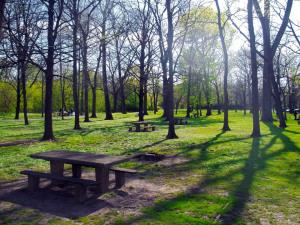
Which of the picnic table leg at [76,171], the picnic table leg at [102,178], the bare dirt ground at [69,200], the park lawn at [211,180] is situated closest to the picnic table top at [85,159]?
the picnic table leg at [102,178]

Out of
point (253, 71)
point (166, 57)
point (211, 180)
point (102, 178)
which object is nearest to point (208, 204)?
point (211, 180)

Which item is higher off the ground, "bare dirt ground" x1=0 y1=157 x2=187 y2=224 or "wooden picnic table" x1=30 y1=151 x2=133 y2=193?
"wooden picnic table" x1=30 y1=151 x2=133 y2=193

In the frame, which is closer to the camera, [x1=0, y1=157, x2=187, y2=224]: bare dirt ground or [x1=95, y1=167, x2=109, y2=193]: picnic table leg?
[x1=0, y1=157, x2=187, y2=224]: bare dirt ground

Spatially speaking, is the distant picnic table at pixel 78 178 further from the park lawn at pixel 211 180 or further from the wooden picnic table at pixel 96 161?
the park lawn at pixel 211 180

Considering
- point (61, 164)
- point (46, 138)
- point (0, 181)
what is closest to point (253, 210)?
point (61, 164)

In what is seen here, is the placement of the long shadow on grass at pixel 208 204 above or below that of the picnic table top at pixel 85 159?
below

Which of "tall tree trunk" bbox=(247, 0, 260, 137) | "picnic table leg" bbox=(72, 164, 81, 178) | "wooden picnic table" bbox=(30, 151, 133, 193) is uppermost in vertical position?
"tall tree trunk" bbox=(247, 0, 260, 137)

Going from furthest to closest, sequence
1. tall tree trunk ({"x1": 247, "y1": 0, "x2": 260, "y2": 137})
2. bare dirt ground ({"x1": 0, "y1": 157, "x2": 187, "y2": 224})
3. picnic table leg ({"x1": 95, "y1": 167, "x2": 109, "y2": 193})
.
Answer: tall tree trunk ({"x1": 247, "y1": 0, "x2": 260, "y2": 137}), picnic table leg ({"x1": 95, "y1": 167, "x2": 109, "y2": 193}), bare dirt ground ({"x1": 0, "y1": 157, "x2": 187, "y2": 224})

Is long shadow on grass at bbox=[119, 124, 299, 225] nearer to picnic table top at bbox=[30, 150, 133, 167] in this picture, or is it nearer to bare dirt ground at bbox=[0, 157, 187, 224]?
bare dirt ground at bbox=[0, 157, 187, 224]

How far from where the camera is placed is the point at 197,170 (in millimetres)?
8820

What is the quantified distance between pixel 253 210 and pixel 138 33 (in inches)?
1068

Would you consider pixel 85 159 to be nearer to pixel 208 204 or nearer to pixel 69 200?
pixel 69 200

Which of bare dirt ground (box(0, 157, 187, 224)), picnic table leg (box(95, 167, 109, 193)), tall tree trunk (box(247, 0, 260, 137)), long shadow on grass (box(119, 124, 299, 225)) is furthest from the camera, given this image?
tall tree trunk (box(247, 0, 260, 137))

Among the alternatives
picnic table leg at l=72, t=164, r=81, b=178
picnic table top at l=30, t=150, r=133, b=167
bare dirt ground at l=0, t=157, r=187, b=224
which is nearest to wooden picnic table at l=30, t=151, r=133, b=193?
picnic table top at l=30, t=150, r=133, b=167
